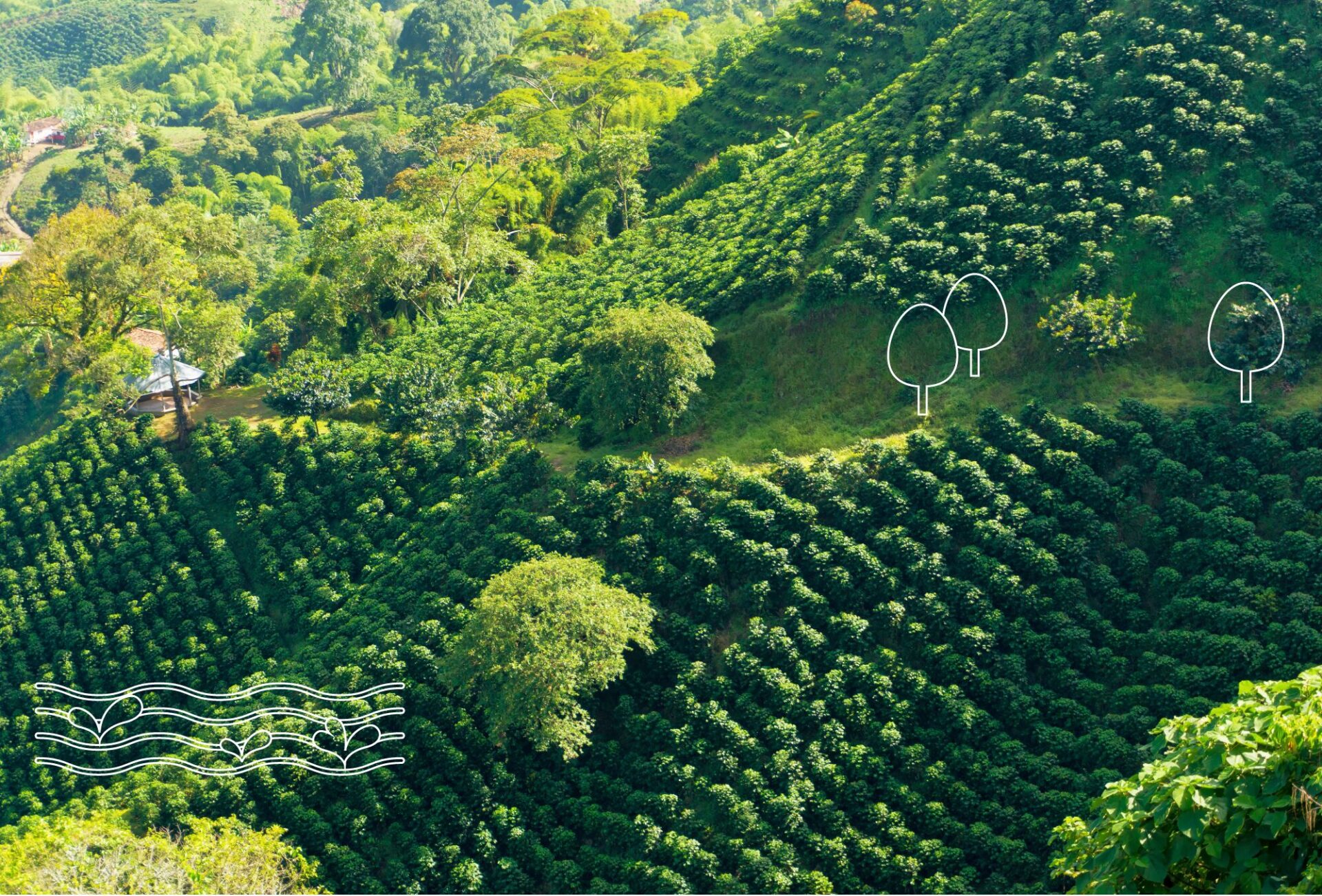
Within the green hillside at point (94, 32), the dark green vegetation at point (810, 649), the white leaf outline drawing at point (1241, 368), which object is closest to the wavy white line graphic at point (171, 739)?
the dark green vegetation at point (810, 649)

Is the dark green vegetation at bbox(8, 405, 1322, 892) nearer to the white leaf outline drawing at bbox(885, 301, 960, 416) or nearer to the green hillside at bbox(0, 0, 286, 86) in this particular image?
the white leaf outline drawing at bbox(885, 301, 960, 416)

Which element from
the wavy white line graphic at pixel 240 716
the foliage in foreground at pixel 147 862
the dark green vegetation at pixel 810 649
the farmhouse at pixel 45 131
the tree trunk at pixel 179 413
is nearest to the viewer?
the foliage in foreground at pixel 147 862

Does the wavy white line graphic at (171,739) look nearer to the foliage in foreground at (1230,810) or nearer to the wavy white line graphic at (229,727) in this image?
the wavy white line graphic at (229,727)

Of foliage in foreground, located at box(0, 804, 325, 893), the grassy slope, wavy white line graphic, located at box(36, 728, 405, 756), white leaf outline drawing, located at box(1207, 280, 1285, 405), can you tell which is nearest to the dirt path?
wavy white line graphic, located at box(36, 728, 405, 756)

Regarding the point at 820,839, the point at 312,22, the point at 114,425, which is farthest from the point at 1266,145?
the point at 312,22

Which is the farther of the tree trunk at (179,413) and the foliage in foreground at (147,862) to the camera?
the tree trunk at (179,413)

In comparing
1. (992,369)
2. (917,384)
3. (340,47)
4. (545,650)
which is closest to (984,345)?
(992,369)
